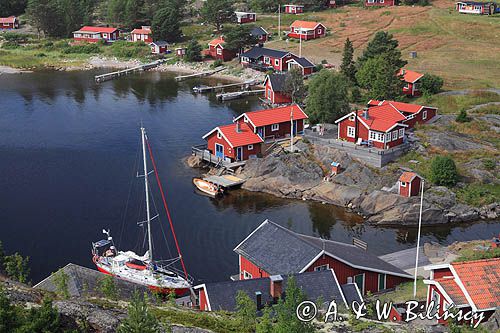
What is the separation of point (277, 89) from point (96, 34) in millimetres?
50822

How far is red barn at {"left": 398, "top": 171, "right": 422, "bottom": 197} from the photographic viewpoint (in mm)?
43594

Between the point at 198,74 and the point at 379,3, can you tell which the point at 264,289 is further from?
the point at 379,3

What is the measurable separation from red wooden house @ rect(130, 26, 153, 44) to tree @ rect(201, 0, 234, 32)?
10206mm

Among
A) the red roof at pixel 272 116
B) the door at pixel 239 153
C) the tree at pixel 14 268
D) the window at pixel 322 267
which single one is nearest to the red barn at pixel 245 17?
the red roof at pixel 272 116

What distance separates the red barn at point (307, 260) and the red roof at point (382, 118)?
19.2m

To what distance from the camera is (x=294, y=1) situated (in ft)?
383

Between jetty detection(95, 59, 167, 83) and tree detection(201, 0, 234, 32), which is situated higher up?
tree detection(201, 0, 234, 32)

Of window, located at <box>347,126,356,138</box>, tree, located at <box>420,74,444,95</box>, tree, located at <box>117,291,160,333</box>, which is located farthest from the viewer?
tree, located at <box>420,74,444,95</box>

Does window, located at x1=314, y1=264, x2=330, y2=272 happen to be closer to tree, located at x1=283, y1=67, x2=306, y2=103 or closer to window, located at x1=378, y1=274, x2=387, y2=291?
window, located at x1=378, y1=274, x2=387, y2=291

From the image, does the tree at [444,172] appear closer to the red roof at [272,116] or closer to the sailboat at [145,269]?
the red roof at [272,116]

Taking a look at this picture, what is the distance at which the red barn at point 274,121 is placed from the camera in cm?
5456

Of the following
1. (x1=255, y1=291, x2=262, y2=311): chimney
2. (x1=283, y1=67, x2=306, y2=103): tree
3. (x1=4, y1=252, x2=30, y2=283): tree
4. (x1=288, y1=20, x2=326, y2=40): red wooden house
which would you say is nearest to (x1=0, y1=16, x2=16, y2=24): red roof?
(x1=288, y1=20, x2=326, y2=40): red wooden house

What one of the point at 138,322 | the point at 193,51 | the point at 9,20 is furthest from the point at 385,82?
the point at 9,20

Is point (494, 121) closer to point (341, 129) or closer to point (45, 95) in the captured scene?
point (341, 129)
